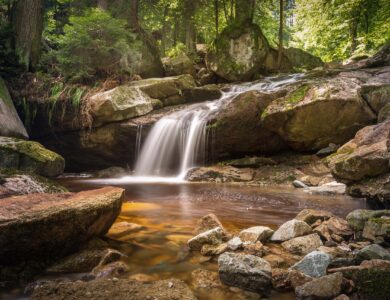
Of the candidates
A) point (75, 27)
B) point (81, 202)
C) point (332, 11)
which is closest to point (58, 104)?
point (75, 27)

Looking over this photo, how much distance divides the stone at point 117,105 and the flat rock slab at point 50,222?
7998mm

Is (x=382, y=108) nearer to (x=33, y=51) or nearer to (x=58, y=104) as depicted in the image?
(x=58, y=104)

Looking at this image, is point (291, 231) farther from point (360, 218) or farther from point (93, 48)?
point (93, 48)

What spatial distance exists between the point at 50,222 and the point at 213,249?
A: 170 cm

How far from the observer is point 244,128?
10914 mm

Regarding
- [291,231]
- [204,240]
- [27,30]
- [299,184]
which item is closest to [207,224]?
[204,240]

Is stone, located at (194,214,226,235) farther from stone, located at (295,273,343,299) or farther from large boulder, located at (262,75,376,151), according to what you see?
large boulder, located at (262,75,376,151)

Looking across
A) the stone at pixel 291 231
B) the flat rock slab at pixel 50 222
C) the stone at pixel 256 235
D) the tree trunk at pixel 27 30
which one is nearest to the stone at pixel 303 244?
the stone at pixel 291 231

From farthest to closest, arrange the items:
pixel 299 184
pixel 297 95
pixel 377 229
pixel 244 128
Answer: pixel 244 128, pixel 297 95, pixel 299 184, pixel 377 229

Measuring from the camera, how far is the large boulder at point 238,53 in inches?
627

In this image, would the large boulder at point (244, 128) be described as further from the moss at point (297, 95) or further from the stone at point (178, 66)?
the stone at point (178, 66)

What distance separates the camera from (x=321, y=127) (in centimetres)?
1016

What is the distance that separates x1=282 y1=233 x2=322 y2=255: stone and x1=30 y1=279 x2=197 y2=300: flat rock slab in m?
1.51

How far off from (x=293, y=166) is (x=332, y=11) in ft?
43.4
